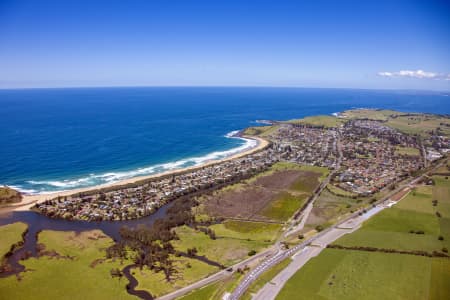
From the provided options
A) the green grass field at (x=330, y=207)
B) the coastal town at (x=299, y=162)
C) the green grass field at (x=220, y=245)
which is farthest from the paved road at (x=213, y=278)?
the coastal town at (x=299, y=162)

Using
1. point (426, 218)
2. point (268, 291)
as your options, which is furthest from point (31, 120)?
point (426, 218)

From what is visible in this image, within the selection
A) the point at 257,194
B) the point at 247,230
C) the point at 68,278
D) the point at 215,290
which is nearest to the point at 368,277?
the point at 247,230

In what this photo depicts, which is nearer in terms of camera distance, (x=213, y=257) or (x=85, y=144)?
(x=213, y=257)

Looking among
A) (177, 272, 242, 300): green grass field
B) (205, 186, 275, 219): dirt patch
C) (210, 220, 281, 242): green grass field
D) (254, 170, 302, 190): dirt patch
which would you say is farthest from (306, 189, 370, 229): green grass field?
(177, 272, 242, 300): green grass field

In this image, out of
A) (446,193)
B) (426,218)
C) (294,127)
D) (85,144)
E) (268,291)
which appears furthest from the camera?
(294,127)

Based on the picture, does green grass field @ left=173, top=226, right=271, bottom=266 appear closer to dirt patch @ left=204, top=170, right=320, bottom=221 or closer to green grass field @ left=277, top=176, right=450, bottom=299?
dirt patch @ left=204, top=170, right=320, bottom=221

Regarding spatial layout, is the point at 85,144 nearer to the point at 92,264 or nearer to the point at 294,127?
the point at 92,264

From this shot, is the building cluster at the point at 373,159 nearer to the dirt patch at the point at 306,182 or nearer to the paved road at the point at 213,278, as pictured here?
the dirt patch at the point at 306,182
